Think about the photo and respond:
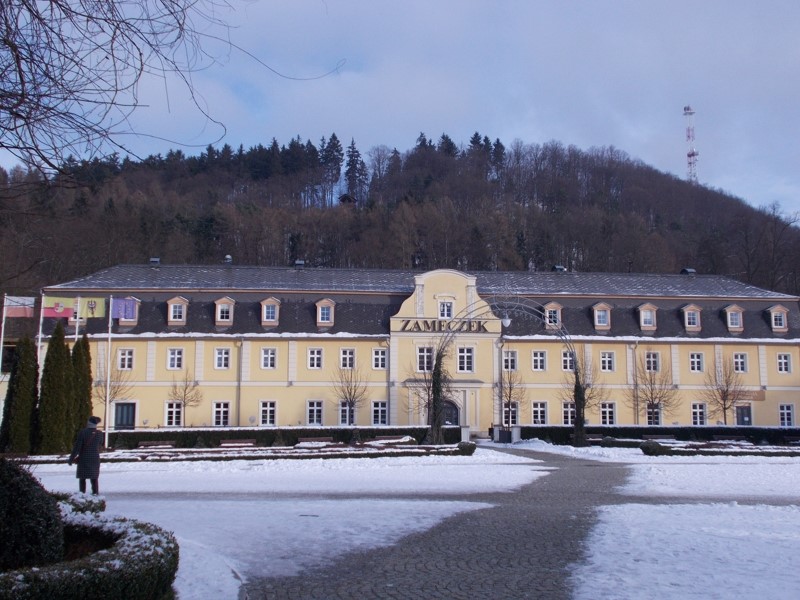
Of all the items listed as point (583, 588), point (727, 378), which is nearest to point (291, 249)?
point (727, 378)

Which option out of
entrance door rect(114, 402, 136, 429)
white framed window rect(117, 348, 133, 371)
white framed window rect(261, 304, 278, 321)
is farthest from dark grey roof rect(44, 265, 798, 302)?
entrance door rect(114, 402, 136, 429)

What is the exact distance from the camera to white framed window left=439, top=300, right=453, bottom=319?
43.6 m

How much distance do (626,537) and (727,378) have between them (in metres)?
35.9

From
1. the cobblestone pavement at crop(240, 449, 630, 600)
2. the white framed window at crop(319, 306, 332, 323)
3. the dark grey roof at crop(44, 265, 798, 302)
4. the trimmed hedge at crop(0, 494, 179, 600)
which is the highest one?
the dark grey roof at crop(44, 265, 798, 302)

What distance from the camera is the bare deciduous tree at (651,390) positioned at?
1689 inches

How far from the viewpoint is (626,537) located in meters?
10.1

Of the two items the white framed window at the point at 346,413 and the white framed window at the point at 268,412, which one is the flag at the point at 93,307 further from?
the white framed window at the point at 346,413

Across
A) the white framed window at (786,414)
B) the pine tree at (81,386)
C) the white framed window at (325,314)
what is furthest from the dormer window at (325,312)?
the white framed window at (786,414)

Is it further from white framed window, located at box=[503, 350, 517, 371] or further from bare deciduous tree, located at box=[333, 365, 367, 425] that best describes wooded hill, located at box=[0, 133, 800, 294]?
white framed window, located at box=[503, 350, 517, 371]

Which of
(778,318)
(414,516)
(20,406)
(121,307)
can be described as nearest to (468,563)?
(414,516)

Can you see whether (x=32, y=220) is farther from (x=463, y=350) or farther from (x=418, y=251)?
(x=418, y=251)

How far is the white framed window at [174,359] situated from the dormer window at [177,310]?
152 cm

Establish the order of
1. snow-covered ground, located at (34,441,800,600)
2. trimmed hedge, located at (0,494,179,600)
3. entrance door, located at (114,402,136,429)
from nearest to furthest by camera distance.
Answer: trimmed hedge, located at (0,494,179,600)
snow-covered ground, located at (34,441,800,600)
entrance door, located at (114,402,136,429)

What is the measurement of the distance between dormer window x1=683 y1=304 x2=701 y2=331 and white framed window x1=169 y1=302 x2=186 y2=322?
2806 cm
